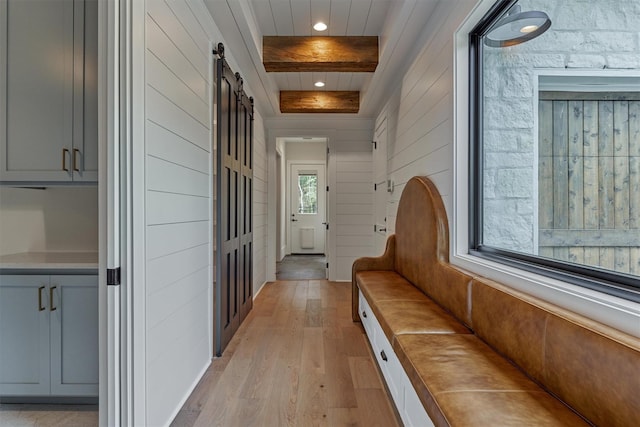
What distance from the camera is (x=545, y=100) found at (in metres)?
1.58

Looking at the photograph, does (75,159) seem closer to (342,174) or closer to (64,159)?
(64,159)

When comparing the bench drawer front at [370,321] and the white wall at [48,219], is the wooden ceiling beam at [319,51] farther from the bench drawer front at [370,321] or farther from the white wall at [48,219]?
the bench drawer front at [370,321]

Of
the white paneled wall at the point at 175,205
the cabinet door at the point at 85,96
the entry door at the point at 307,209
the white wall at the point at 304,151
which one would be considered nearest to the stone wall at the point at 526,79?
the white paneled wall at the point at 175,205

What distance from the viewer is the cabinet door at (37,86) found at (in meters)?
1.69

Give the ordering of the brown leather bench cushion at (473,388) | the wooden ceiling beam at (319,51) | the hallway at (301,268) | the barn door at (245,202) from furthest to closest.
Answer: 1. the hallway at (301,268)
2. the barn door at (245,202)
3. the wooden ceiling beam at (319,51)
4. the brown leather bench cushion at (473,388)

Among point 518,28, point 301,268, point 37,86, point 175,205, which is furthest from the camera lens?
point 301,268

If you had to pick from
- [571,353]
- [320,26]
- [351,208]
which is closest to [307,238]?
[351,208]

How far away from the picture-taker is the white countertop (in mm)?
1720

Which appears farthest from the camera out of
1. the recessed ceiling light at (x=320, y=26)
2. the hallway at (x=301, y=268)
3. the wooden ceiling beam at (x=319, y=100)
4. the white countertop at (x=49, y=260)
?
the hallway at (x=301, y=268)

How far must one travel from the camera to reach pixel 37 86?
1.70 meters

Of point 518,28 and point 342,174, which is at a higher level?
point 518,28

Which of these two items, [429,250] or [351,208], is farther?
[351,208]

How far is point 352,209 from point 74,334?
3.80 metres

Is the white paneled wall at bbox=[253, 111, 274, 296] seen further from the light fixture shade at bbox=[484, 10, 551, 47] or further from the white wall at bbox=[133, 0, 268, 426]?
the light fixture shade at bbox=[484, 10, 551, 47]
